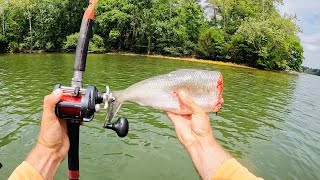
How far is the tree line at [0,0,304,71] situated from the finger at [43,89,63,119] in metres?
53.7

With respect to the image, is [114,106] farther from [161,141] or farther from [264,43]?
[264,43]

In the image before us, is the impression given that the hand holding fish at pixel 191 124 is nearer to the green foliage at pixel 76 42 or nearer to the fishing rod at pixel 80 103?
the fishing rod at pixel 80 103

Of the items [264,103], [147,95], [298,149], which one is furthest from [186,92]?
[264,103]

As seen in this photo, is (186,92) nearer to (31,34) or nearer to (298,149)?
(298,149)

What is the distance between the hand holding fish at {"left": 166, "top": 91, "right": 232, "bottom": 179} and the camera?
86.2 inches

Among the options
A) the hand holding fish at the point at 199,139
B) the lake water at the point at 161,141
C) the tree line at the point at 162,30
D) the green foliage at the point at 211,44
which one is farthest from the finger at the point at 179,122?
the green foliage at the point at 211,44

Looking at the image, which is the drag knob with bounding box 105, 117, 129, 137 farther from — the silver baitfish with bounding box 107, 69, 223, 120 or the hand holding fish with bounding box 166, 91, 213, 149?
the hand holding fish with bounding box 166, 91, 213, 149

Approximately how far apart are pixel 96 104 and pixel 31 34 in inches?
2315

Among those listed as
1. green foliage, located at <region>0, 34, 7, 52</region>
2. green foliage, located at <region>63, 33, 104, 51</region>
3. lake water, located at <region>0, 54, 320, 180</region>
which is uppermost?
green foliage, located at <region>63, 33, 104, 51</region>

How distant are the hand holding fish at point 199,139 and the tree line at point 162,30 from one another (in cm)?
5315

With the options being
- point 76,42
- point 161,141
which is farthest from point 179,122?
point 76,42

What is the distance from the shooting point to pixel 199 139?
239 centimetres

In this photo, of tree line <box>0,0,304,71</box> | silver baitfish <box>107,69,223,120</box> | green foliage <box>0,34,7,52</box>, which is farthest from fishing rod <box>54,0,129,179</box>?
green foliage <box>0,34,7,52</box>

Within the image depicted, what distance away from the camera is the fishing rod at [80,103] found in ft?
7.84
